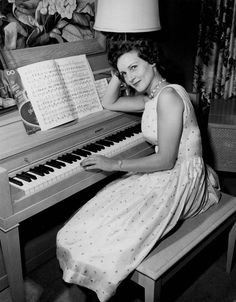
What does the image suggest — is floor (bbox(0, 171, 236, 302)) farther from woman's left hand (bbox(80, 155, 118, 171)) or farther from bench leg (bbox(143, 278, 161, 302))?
woman's left hand (bbox(80, 155, 118, 171))

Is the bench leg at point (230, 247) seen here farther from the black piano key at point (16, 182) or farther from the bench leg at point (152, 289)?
the black piano key at point (16, 182)

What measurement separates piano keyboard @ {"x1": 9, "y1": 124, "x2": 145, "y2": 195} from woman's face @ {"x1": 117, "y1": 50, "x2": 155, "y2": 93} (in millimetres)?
406

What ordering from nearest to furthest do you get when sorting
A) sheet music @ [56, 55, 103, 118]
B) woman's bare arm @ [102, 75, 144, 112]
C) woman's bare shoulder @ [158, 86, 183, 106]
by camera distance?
1. woman's bare shoulder @ [158, 86, 183, 106]
2. sheet music @ [56, 55, 103, 118]
3. woman's bare arm @ [102, 75, 144, 112]

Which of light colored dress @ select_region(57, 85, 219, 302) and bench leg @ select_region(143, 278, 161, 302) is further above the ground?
light colored dress @ select_region(57, 85, 219, 302)

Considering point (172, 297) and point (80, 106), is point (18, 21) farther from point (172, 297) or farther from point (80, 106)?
point (172, 297)

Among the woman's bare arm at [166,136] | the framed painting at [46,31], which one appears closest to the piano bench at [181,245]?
the woman's bare arm at [166,136]

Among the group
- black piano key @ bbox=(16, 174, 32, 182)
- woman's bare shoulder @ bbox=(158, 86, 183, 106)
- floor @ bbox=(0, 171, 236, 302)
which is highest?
woman's bare shoulder @ bbox=(158, 86, 183, 106)

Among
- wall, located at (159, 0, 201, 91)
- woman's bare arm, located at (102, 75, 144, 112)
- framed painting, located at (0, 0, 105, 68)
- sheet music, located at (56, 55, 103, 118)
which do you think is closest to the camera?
framed painting, located at (0, 0, 105, 68)

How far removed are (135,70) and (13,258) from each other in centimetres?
105

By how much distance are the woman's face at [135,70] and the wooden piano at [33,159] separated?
36 centimetres

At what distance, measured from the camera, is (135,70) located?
1.91m

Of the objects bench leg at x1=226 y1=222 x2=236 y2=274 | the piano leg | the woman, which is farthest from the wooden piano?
bench leg at x1=226 y1=222 x2=236 y2=274

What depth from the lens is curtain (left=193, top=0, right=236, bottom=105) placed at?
3.36 meters

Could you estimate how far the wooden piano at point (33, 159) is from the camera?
1687 mm
